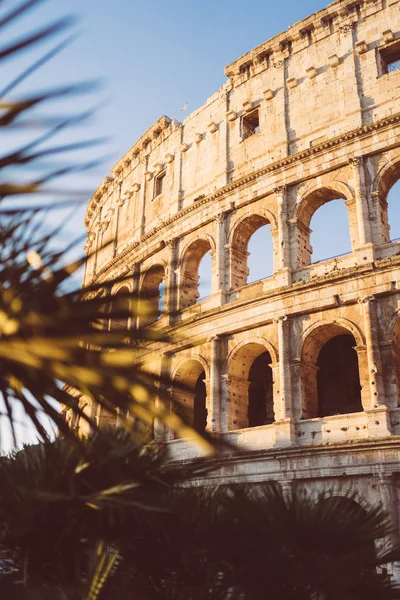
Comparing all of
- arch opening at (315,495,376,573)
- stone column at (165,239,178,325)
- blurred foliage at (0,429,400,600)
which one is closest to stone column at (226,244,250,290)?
arch opening at (315,495,376,573)

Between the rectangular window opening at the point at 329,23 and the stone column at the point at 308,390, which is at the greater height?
the rectangular window opening at the point at 329,23

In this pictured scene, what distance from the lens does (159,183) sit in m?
19.5

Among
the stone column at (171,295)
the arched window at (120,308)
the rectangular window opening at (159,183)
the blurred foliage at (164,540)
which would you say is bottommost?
the blurred foliage at (164,540)

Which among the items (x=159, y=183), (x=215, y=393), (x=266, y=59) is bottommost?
(x=215, y=393)

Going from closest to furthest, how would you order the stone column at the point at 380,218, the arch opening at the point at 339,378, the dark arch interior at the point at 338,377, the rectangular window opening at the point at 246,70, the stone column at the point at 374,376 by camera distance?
the stone column at the point at 374,376 < the stone column at the point at 380,218 < the arch opening at the point at 339,378 < the dark arch interior at the point at 338,377 < the rectangular window opening at the point at 246,70

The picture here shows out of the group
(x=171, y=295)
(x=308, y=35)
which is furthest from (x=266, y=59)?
(x=171, y=295)

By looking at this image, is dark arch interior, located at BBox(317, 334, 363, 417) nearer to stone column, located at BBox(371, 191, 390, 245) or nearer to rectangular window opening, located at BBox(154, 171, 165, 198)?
stone column, located at BBox(371, 191, 390, 245)

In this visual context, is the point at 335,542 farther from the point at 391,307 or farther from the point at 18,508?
the point at 391,307

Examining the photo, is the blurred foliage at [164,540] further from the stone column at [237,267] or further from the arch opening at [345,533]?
the stone column at [237,267]

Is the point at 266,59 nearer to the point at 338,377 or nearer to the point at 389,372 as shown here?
the point at 338,377

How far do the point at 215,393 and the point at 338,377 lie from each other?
11.1ft

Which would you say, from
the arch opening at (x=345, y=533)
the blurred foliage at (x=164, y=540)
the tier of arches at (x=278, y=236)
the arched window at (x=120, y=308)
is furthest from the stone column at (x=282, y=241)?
the arched window at (x=120, y=308)

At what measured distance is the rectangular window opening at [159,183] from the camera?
19.3 m

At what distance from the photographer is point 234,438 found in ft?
42.2
